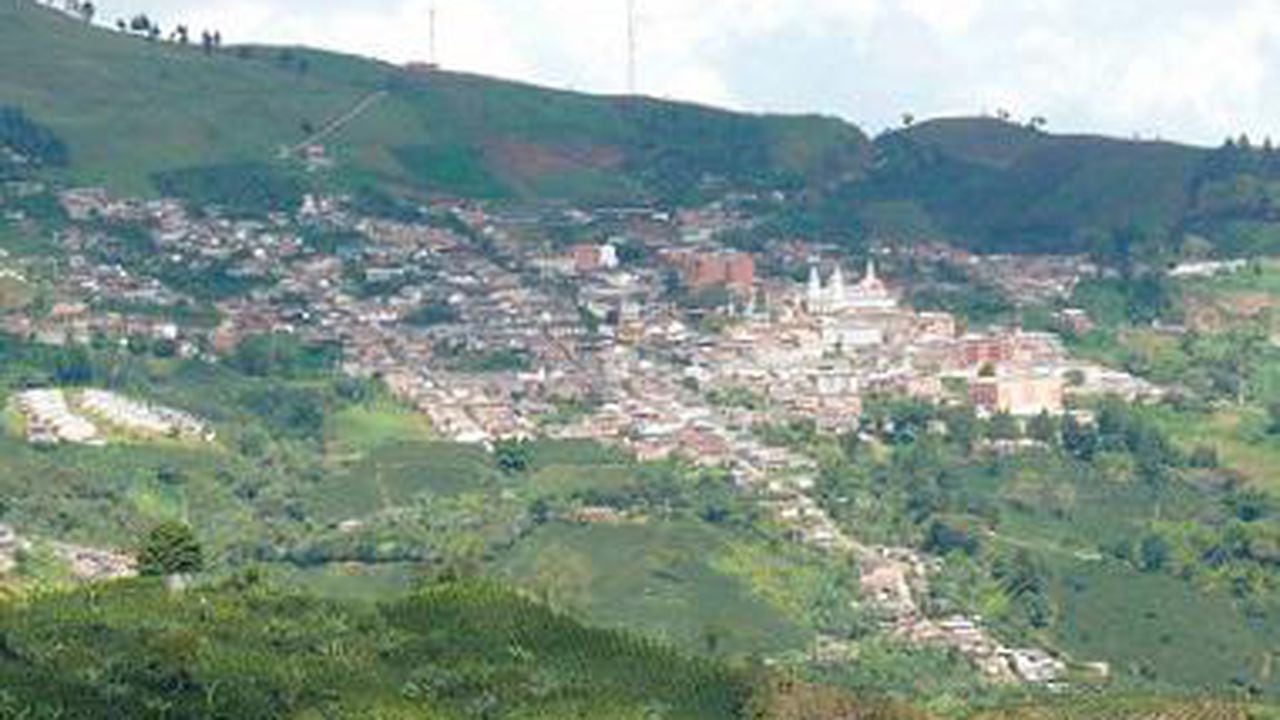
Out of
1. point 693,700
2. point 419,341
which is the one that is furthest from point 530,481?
point 693,700

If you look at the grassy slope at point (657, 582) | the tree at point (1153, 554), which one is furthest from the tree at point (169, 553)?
the tree at point (1153, 554)

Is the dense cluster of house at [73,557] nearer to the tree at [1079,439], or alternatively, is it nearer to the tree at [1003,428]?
the tree at [1079,439]

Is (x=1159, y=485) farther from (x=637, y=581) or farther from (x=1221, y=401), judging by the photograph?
(x=637, y=581)

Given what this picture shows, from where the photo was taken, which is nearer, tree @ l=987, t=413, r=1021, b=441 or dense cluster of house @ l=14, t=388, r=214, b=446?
dense cluster of house @ l=14, t=388, r=214, b=446

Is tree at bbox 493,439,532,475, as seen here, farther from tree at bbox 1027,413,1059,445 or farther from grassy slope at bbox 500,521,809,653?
tree at bbox 1027,413,1059,445

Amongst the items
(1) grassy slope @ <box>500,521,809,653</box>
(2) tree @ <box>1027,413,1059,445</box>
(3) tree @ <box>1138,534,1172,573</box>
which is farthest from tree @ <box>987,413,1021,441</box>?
(1) grassy slope @ <box>500,521,809,653</box>

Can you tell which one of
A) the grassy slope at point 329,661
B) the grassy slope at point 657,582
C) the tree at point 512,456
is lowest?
the grassy slope at point 657,582

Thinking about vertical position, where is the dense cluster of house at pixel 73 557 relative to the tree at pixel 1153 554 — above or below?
above

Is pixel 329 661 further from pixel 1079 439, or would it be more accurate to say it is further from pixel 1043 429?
pixel 1043 429
